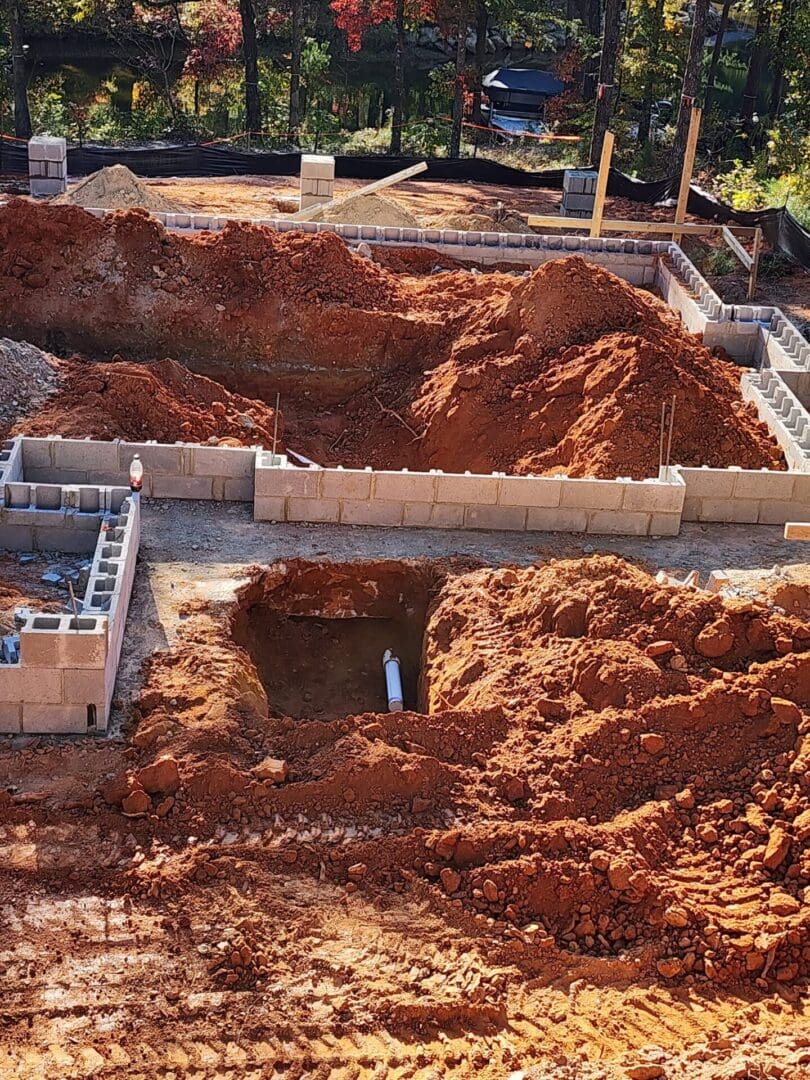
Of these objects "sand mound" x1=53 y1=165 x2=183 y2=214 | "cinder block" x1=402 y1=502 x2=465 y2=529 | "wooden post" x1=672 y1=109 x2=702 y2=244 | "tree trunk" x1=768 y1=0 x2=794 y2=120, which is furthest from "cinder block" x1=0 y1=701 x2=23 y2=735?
"tree trunk" x1=768 y1=0 x2=794 y2=120

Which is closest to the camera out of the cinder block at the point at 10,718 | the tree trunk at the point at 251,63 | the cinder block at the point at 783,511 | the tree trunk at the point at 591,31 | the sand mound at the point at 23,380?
the cinder block at the point at 10,718

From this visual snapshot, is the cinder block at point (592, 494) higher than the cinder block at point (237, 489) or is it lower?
higher

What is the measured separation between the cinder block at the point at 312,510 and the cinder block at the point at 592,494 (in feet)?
7.09

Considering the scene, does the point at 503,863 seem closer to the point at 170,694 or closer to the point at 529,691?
the point at 529,691

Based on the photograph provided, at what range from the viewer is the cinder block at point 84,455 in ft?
40.5

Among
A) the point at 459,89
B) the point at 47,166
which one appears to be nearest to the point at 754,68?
the point at 459,89

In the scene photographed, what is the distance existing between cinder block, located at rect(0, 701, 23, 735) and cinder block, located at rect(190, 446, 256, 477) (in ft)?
12.9

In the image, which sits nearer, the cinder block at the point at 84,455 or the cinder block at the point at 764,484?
the cinder block at the point at 84,455

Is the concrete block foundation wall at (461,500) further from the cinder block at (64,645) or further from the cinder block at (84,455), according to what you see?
the cinder block at (64,645)

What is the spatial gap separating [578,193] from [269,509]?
1201 cm

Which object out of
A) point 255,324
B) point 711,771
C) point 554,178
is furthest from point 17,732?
point 554,178

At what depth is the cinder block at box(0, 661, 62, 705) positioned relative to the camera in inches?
355

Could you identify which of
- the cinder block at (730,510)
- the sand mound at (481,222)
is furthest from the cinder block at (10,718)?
the sand mound at (481,222)

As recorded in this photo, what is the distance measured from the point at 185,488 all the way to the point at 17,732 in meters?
3.93
